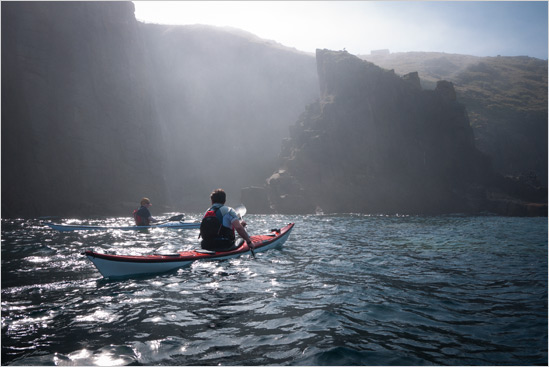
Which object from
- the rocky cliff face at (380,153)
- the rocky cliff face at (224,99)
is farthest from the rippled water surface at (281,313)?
the rocky cliff face at (224,99)

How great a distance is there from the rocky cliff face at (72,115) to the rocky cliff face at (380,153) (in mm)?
17974

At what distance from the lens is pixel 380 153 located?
46625 mm

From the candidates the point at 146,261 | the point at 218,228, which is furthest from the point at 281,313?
the point at 218,228

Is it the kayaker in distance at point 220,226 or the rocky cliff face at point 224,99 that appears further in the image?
the rocky cliff face at point 224,99

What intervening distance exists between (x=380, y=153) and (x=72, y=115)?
4159 cm

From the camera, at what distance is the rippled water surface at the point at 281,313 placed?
3797 millimetres

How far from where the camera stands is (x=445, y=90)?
160ft

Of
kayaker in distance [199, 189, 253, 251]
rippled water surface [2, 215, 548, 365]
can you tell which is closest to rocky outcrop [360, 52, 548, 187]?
rippled water surface [2, 215, 548, 365]

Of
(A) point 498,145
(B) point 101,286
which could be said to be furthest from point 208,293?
(A) point 498,145

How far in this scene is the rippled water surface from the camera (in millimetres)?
3797

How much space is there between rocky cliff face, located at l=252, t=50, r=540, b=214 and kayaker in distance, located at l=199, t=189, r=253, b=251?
35.3 meters

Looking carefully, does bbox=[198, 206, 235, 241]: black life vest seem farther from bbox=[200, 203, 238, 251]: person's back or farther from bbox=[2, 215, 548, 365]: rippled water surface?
bbox=[2, 215, 548, 365]: rippled water surface

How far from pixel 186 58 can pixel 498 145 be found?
243ft

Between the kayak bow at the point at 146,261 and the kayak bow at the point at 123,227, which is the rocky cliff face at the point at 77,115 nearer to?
the kayak bow at the point at 123,227
